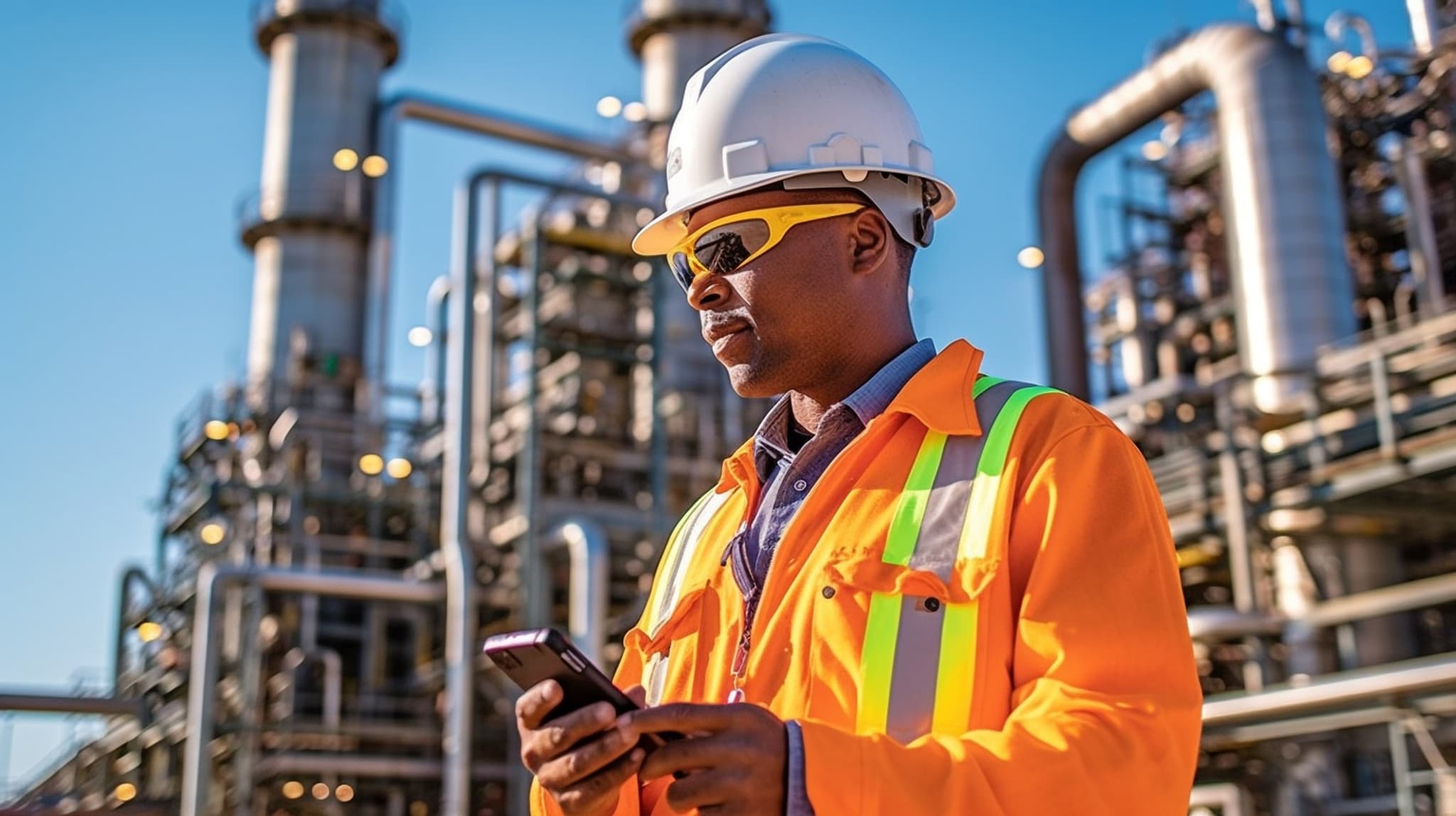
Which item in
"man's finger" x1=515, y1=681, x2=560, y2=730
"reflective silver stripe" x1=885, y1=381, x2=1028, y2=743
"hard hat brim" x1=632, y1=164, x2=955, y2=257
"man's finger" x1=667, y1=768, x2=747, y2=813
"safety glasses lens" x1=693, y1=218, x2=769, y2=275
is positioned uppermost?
"hard hat brim" x1=632, y1=164, x2=955, y2=257

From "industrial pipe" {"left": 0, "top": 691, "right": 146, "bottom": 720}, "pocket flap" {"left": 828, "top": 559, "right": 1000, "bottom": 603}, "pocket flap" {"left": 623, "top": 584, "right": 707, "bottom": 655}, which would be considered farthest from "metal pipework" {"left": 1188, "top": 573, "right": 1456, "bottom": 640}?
"pocket flap" {"left": 828, "top": 559, "right": 1000, "bottom": 603}

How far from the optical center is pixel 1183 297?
17.1 m

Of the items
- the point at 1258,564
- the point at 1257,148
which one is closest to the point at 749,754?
the point at 1258,564

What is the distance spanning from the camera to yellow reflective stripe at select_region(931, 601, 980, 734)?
4.78 ft

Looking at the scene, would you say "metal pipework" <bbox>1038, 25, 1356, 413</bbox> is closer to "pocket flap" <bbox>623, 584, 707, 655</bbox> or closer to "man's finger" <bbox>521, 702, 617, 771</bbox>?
"pocket flap" <bbox>623, 584, 707, 655</bbox>

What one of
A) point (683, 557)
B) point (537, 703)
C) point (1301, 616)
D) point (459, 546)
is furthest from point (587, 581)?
point (537, 703)

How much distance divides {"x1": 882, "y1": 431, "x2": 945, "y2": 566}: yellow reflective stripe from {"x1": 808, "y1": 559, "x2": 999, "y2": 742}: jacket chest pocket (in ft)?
0.07

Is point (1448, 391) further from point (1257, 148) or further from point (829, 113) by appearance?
point (829, 113)

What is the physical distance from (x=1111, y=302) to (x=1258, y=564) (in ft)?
28.4

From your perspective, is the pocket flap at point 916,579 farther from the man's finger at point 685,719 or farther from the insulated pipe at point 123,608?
the insulated pipe at point 123,608

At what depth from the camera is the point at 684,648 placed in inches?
72.1

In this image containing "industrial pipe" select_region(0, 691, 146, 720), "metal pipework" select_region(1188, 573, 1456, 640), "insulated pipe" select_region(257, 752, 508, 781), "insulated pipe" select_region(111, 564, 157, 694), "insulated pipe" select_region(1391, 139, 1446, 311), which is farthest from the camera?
"insulated pipe" select_region(111, 564, 157, 694)

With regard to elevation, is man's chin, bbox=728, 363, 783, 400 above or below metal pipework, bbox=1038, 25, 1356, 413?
below

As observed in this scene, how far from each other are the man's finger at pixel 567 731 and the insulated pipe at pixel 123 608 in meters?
14.3
